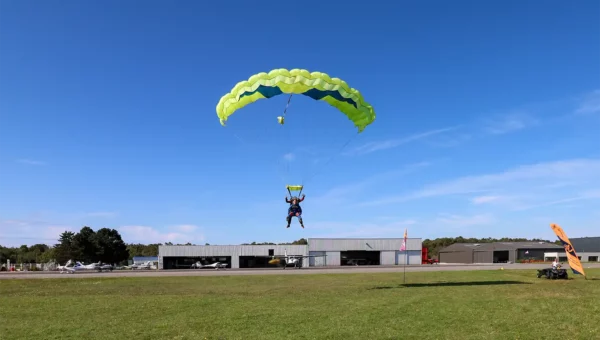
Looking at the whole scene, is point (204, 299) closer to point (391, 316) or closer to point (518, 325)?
point (391, 316)

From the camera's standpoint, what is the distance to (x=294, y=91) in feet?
65.2

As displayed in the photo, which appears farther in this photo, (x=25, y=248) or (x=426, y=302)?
(x=25, y=248)

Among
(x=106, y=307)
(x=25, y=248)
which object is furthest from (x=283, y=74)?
(x=25, y=248)

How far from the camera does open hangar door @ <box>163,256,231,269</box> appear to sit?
253 ft

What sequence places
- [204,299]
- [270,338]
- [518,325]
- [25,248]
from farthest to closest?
[25,248] < [204,299] < [518,325] < [270,338]

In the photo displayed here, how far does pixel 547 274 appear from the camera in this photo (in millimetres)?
31266

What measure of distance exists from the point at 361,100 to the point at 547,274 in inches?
824

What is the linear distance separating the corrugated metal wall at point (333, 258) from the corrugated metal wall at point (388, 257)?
26.0 feet

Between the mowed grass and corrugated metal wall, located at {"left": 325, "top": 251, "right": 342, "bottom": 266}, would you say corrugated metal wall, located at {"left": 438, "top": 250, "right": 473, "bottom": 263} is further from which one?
the mowed grass

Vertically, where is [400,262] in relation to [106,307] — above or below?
below

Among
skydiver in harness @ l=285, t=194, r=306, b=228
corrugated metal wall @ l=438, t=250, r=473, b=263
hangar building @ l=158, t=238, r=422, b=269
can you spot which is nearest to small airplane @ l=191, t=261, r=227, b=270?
hangar building @ l=158, t=238, r=422, b=269

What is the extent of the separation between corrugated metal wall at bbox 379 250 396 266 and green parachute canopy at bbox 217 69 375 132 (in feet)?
200

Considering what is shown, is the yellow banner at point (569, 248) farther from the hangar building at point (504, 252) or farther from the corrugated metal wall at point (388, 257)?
the hangar building at point (504, 252)

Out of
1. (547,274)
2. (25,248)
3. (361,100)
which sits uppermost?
(361,100)
